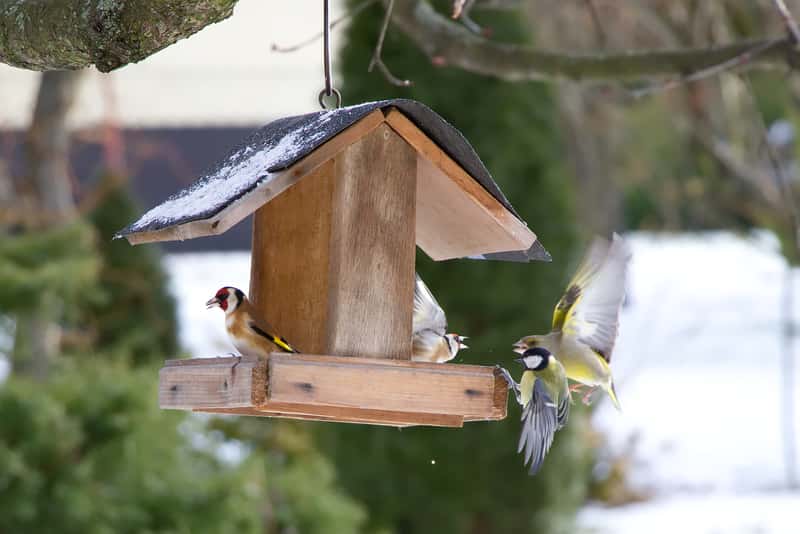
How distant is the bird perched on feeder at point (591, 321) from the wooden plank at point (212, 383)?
636 mm

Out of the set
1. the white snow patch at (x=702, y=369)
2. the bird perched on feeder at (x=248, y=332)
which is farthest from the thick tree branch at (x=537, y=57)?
the white snow patch at (x=702, y=369)

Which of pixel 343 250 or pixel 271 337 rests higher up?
pixel 343 250

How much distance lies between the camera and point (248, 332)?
251cm

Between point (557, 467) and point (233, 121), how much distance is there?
779 cm

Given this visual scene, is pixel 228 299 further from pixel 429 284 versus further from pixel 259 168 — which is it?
pixel 429 284

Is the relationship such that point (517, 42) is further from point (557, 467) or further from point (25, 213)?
point (25, 213)

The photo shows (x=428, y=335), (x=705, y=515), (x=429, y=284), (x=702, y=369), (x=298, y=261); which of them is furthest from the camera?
(x=702, y=369)

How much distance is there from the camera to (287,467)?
835cm

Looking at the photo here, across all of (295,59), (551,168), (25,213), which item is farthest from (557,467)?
(295,59)

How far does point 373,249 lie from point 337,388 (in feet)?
1.28

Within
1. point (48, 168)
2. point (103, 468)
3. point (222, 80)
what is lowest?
point (103, 468)

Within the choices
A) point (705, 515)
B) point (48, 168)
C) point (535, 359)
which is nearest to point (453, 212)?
point (535, 359)

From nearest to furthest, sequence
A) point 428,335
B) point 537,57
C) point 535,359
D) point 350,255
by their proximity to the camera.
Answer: point 535,359
point 350,255
point 428,335
point 537,57

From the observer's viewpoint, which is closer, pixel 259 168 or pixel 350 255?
pixel 259 168
